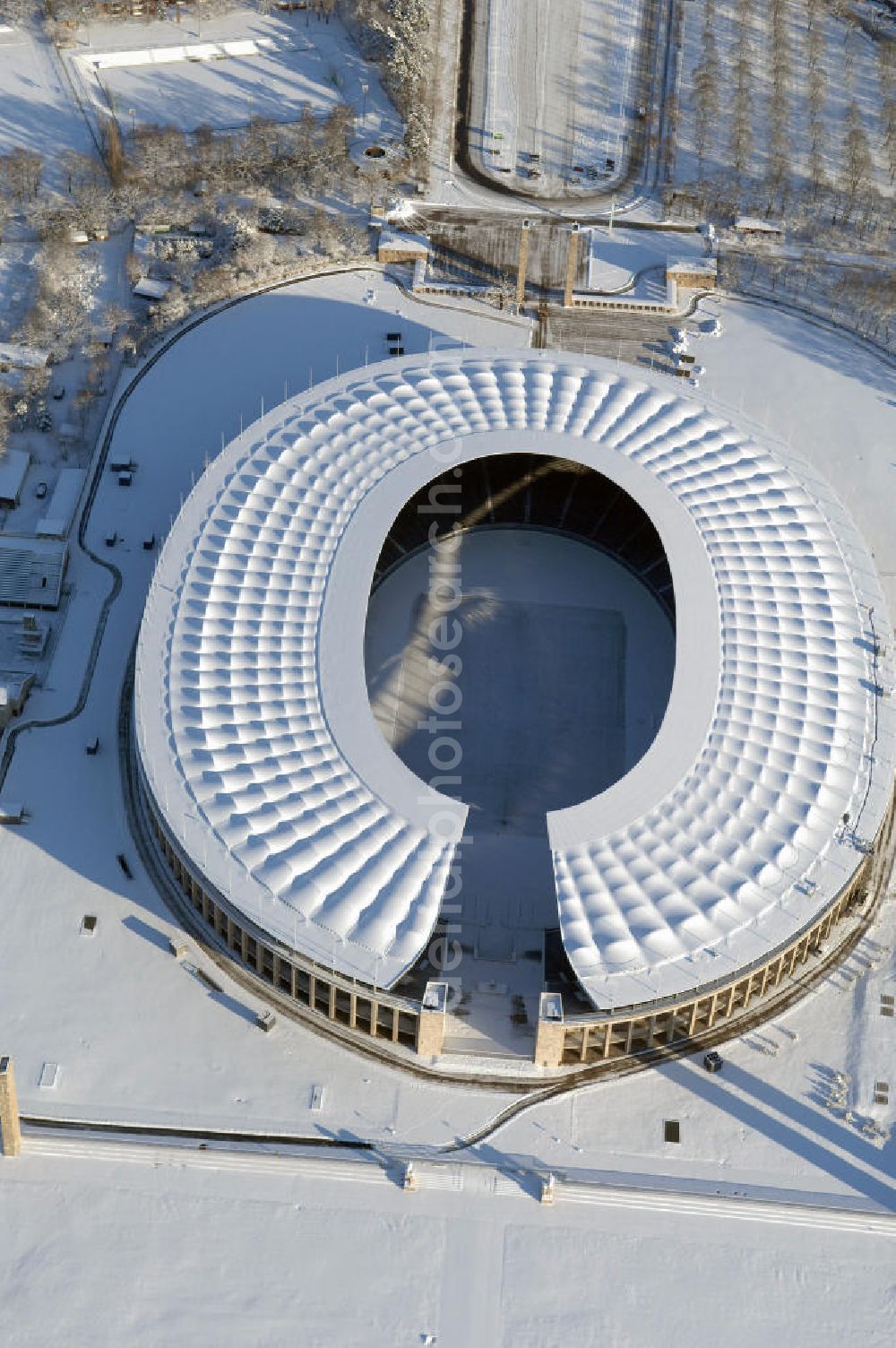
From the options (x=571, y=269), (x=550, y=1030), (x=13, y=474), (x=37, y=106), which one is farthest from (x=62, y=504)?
(x=37, y=106)

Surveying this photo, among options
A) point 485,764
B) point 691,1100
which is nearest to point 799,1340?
point 691,1100

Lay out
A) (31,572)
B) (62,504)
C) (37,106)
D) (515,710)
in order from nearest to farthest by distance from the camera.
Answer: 1. (515,710)
2. (31,572)
3. (62,504)
4. (37,106)

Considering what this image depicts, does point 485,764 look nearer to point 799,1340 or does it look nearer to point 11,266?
point 799,1340

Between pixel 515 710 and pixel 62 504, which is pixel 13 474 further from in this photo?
pixel 515 710

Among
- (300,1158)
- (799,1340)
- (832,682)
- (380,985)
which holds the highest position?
(832,682)

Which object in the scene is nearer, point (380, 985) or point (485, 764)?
point (380, 985)

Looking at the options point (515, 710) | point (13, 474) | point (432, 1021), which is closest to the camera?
point (432, 1021)

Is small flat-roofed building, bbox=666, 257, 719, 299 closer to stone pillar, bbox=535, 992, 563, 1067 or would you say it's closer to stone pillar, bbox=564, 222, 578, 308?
stone pillar, bbox=564, 222, 578, 308
